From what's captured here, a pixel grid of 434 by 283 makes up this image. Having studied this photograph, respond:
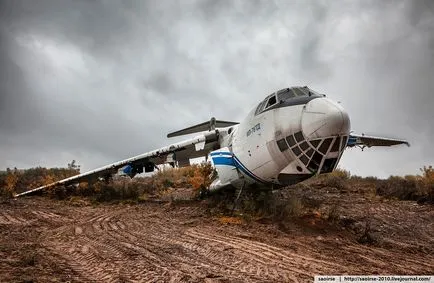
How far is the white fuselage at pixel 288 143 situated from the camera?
26.6 ft

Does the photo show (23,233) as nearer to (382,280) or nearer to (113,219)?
(113,219)

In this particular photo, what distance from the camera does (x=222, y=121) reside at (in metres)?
18.0

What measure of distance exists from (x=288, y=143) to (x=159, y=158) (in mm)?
8882

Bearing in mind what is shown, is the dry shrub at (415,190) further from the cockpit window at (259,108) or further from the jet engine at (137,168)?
the jet engine at (137,168)

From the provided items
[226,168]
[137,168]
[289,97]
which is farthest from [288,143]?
[137,168]

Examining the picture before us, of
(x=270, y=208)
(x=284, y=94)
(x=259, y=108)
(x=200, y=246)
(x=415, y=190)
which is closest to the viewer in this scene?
(x=200, y=246)

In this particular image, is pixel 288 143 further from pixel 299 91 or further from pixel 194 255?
pixel 194 255

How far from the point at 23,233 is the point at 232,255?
5335mm

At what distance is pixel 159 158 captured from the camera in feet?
54.6

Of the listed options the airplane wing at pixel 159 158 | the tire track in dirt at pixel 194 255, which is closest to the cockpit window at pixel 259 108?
the tire track in dirt at pixel 194 255

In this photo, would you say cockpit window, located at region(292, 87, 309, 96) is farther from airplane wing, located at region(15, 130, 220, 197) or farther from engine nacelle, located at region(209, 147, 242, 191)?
airplane wing, located at region(15, 130, 220, 197)

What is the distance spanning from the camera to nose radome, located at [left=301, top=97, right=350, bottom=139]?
790 centimetres

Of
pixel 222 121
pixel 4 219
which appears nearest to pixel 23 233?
pixel 4 219

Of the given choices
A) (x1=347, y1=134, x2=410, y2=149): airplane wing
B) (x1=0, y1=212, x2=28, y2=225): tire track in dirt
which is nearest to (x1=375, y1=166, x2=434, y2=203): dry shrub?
(x1=347, y1=134, x2=410, y2=149): airplane wing
